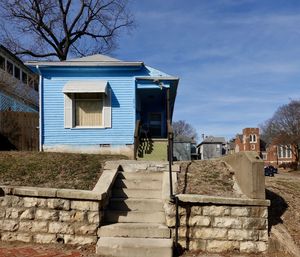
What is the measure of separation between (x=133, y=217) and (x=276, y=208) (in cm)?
291

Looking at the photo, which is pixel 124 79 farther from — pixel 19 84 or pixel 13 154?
pixel 19 84

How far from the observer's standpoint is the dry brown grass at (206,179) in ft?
23.8

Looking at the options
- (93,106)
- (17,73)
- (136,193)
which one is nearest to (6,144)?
(93,106)

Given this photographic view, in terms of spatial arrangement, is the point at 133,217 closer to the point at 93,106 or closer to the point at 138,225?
the point at 138,225

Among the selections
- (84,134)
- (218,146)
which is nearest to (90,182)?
(84,134)

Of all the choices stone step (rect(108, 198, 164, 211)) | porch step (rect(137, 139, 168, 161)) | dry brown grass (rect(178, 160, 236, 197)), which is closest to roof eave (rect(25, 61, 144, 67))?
porch step (rect(137, 139, 168, 161))

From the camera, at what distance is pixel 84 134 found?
14664 millimetres

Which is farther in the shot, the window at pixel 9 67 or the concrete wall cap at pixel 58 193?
the window at pixel 9 67

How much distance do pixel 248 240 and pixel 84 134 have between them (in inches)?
370

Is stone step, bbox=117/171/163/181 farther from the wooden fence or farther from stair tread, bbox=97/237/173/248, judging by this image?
the wooden fence

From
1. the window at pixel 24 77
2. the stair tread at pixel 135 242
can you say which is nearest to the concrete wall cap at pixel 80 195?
the stair tread at pixel 135 242

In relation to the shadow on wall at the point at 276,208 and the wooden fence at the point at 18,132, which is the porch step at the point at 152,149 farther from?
the shadow on wall at the point at 276,208

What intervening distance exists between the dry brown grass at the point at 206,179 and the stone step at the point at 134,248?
150cm

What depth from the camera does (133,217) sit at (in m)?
6.73
